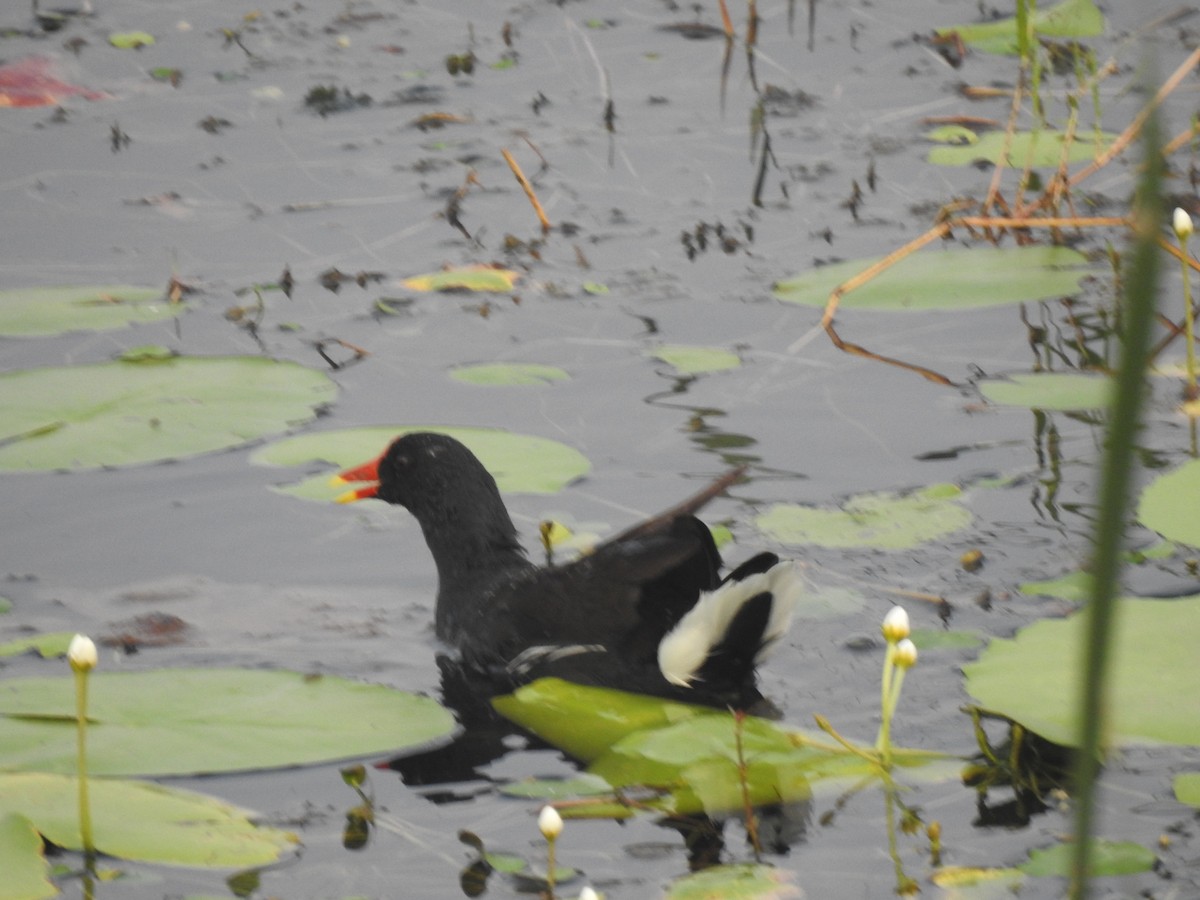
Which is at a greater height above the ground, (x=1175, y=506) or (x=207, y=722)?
(x=1175, y=506)

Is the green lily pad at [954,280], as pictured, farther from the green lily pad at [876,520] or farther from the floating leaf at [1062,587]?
the floating leaf at [1062,587]

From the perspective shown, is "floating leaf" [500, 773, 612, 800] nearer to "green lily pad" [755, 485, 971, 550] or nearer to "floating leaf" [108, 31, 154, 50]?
"green lily pad" [755, 485, 971, 550]

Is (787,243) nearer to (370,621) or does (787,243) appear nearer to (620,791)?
(370,621)

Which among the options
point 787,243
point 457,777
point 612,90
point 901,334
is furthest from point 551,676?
point 612,90

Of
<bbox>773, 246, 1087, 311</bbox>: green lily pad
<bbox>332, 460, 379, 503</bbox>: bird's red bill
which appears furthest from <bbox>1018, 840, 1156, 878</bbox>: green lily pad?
<bbox>773, 246, 1087, 311</bbox>: green lily pad

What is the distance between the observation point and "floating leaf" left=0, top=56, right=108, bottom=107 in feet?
25.0

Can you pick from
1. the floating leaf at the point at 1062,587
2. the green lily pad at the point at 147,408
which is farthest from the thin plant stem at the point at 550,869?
the green lily pad at the point at 147,408

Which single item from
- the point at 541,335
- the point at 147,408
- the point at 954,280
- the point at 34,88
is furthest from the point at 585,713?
the point at 34,88

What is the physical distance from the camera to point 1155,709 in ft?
8.46

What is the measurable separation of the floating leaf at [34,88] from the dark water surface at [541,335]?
6 cm

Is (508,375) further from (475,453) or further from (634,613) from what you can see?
(634,613)

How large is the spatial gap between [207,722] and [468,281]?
2895 mm

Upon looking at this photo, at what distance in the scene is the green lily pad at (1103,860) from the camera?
2.35m

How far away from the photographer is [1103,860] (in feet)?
7.79
